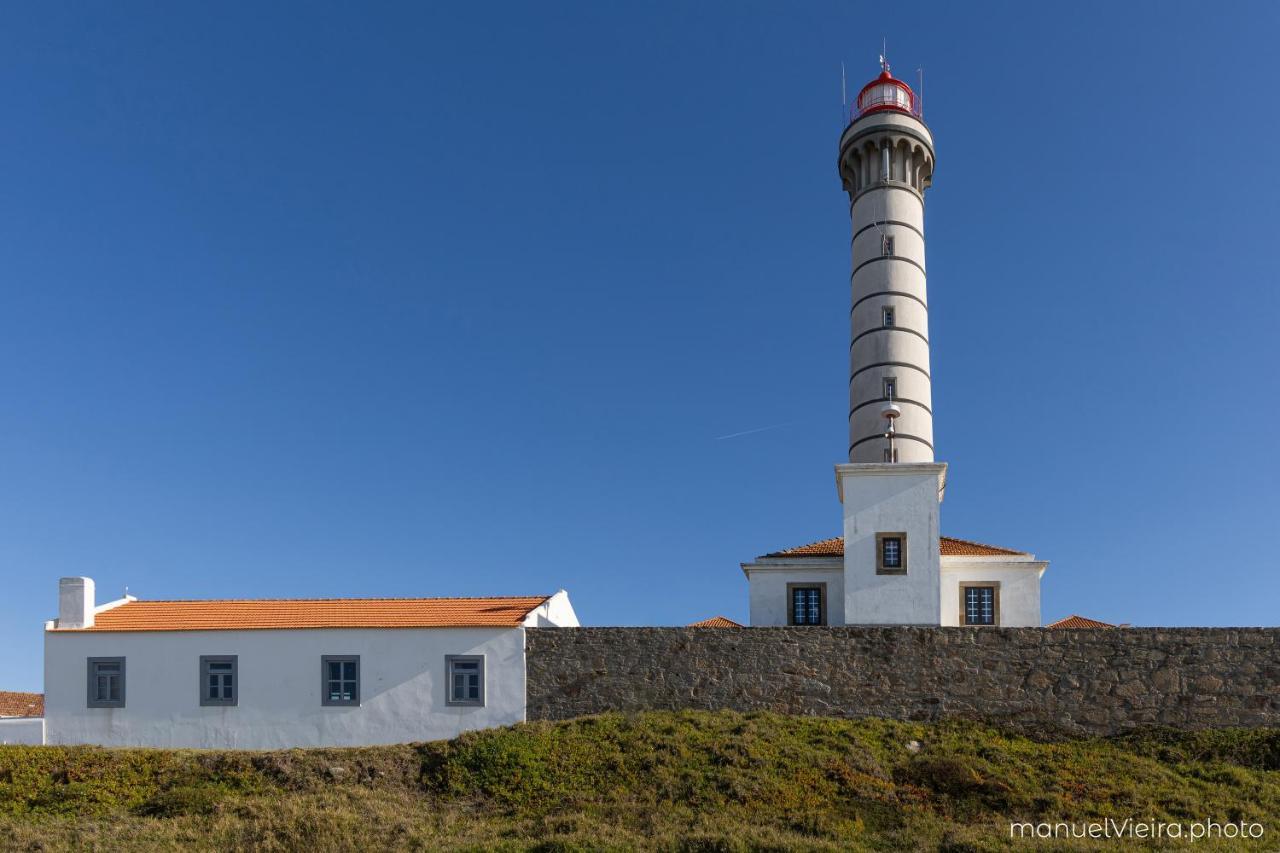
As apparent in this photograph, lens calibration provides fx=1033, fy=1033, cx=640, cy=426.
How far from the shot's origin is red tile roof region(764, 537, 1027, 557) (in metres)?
24.8

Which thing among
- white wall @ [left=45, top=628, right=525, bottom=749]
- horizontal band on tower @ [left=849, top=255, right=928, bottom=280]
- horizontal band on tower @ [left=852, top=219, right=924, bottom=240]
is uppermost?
horizontal band on tower @ [left=852, top=219, right=924, bottom=240]

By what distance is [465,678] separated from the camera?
68.5 ft

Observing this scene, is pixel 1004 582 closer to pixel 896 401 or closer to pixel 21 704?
pixel 896 401

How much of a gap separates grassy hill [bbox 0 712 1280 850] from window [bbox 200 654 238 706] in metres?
1.30

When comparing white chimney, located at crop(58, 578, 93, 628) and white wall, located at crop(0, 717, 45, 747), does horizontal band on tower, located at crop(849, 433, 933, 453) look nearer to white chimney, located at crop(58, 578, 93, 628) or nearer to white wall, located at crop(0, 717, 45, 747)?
white chimney, located at crop(58, 578, 93, 628)

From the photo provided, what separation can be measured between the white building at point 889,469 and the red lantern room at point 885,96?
0.13ft

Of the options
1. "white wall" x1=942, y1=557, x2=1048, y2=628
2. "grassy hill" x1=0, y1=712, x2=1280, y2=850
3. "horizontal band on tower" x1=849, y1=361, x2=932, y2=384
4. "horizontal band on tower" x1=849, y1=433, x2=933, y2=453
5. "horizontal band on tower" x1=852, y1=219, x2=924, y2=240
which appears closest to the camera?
"grassy hill" x1=0, y1=712, x2=1280, y2=850

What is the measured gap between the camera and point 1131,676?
20.3 meters

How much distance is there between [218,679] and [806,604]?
43.3 ft

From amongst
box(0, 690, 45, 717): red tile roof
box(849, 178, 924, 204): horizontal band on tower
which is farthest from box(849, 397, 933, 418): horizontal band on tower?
box(0, 690, 45, 717): red tile roof

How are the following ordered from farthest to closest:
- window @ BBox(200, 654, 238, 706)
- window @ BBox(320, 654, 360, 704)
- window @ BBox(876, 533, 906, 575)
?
window @ BBox(876, 533, 906, 575)
window @ BBox(200, 654, 238, 706)
window @ BBox(320, 654, 360, 704)

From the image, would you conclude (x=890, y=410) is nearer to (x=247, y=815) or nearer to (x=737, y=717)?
(x=737, y=717)

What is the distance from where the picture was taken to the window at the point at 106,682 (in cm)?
2112

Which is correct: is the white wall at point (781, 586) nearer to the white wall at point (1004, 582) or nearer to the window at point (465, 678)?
the white wall at point (1004, 582)
